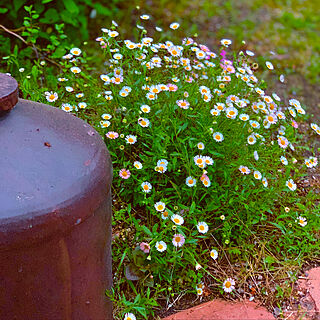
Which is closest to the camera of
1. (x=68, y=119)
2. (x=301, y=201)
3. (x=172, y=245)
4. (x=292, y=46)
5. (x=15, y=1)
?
(x=68, y=119)

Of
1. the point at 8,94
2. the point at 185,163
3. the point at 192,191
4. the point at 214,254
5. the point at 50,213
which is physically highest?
the point at 8,94

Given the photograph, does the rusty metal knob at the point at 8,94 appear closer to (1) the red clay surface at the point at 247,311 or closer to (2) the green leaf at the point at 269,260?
(1) the red clay surface at the point at 247,311

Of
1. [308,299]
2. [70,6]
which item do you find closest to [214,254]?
[308,299]

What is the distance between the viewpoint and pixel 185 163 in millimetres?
2336

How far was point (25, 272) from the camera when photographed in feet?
4.81

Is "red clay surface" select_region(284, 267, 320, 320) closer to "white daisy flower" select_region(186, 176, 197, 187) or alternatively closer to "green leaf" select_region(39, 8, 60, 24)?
"white daisy flower" select_region(186, 176, 197, 187)

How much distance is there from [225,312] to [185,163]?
0.72 meters

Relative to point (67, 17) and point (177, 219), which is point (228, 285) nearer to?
point (177, 219)

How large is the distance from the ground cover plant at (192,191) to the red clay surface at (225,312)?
0.06 m

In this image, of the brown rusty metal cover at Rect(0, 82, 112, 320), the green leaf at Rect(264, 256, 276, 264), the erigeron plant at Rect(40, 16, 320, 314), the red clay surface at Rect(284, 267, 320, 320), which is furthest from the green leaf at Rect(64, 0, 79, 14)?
the red clay surface at Rect(284, 267, 320, 320)

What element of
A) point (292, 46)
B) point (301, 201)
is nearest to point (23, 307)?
point (301, 201)

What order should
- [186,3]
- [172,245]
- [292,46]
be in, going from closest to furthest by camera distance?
[172,245], [292,46], [186,3]

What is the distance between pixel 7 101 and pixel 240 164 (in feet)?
3.93

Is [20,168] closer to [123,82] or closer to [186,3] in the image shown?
[123,82]
